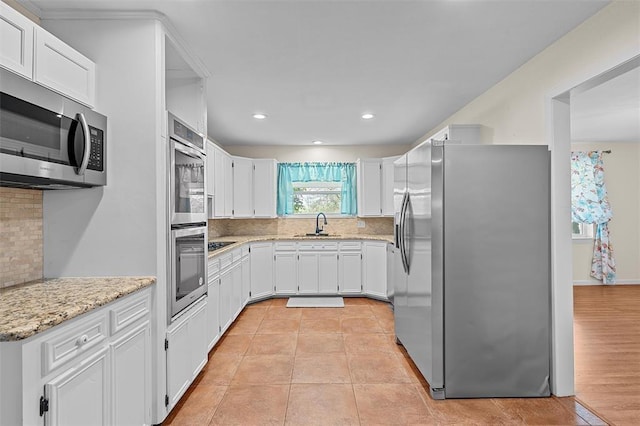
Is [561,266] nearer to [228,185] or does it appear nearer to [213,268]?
[213,268]

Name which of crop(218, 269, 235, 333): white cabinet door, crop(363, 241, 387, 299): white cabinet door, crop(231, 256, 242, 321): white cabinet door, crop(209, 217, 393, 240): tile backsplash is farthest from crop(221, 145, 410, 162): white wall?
crop(218, 269, 235, 333): white cabinet door

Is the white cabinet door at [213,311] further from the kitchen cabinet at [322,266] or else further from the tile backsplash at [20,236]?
the kitchen cabinet at [322,266]

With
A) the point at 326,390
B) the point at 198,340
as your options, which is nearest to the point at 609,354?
the point at 326,390

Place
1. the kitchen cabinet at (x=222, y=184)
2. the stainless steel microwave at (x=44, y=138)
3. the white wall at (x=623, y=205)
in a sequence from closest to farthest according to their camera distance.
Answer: the stainless steel microwave at (x=44, y=138) → the kitchen cabinet at (x=222, y=184) → the white wall at (x=623, y=205)

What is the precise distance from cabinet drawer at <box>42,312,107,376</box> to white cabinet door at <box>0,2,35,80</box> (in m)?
1.12

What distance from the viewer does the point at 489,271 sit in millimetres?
2383

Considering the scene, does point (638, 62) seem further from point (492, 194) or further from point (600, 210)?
point (600, 210)

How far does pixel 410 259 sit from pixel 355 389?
1.08m

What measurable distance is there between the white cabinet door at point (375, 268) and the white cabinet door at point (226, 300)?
2104 millimetres

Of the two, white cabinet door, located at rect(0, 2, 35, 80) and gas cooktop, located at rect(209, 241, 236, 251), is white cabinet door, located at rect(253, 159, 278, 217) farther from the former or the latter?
white cabinet door, located at rect(0, 2, 35, 80)

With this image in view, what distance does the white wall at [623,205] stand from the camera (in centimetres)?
580

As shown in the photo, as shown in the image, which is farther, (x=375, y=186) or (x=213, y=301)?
(x=375, y=186)

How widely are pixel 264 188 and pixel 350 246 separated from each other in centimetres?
165

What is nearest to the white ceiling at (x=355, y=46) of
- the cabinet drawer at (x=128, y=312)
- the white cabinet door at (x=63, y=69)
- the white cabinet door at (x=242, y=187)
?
the white cabinet door at (x=63, y=69)
